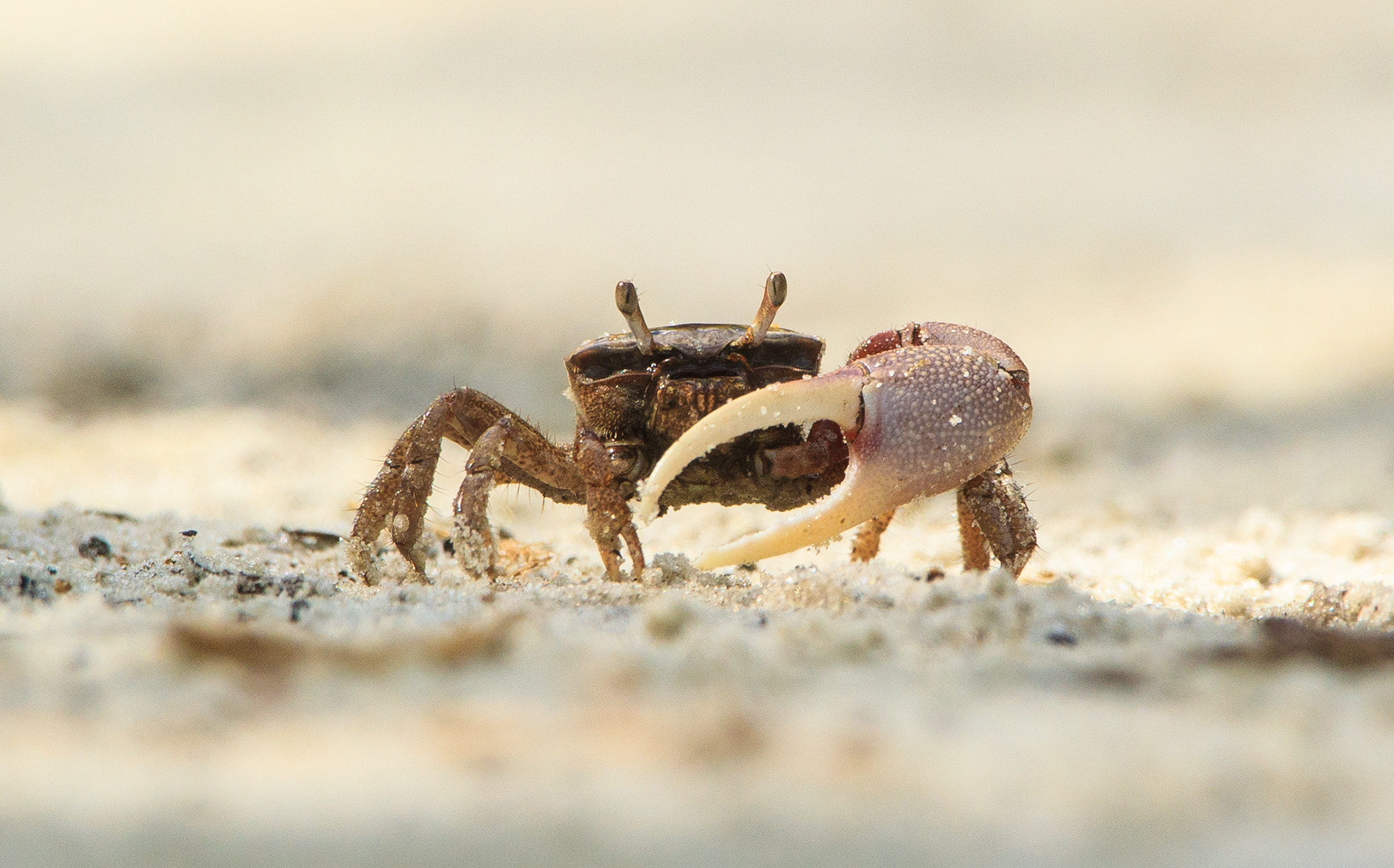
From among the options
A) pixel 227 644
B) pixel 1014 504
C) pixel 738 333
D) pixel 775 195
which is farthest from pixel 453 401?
pixel 775 195

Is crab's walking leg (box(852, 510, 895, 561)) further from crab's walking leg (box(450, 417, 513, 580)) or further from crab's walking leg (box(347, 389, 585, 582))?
crab's walking leg (box(450, 417, 513, 580))

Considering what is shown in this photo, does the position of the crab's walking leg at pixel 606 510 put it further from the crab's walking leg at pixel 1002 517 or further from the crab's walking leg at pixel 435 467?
the crab's walking leg at pixel 1002 517

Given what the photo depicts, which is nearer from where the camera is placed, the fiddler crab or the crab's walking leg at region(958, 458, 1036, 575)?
the fiddler crab

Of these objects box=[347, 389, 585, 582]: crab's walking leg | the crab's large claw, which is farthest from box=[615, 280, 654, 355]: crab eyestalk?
the crab's large claw

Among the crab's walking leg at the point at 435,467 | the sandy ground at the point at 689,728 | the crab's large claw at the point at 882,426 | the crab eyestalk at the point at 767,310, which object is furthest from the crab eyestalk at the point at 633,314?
the sandy ground at the point at 689,728

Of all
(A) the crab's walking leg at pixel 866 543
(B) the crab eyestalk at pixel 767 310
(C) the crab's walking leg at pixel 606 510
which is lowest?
(A) the crab's walking leg at pixel 866 543

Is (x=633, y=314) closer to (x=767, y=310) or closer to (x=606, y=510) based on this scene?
(x=767, y=310)

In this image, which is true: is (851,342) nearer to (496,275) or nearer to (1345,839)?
(496,275)
